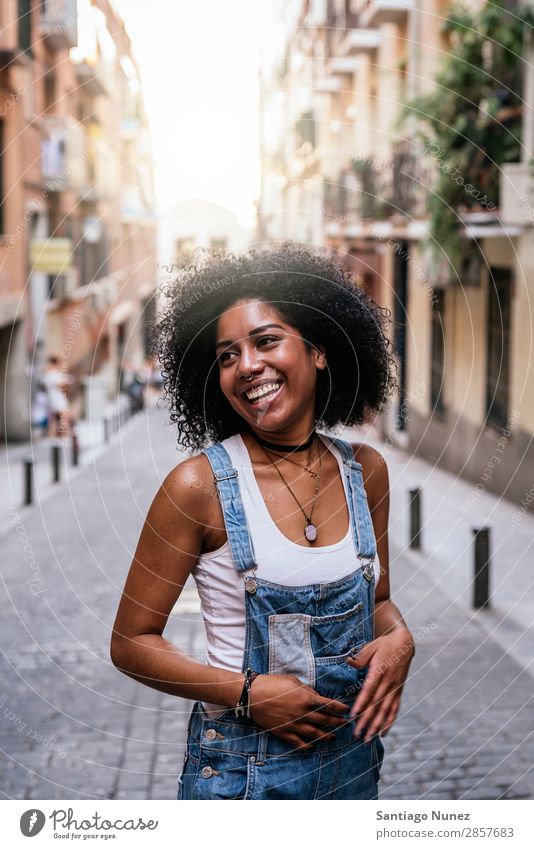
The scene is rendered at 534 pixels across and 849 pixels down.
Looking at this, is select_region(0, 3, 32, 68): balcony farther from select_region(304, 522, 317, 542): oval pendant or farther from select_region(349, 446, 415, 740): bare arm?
select_region(304, 522, 317, 542): oval pendant

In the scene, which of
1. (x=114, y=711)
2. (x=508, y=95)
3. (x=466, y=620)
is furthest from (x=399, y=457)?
(x=114, y=711)

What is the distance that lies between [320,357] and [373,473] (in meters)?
0.29

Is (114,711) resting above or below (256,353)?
below

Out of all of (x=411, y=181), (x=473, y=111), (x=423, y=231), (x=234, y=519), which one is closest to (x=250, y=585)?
(x=234, y=519)

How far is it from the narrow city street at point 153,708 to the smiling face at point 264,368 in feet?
3.16

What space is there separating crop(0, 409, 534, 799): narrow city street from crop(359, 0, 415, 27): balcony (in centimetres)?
1016

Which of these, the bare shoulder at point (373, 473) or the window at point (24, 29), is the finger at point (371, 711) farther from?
the window at point (24, 29)

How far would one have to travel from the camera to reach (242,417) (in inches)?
94.8

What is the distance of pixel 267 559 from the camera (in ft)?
7.11

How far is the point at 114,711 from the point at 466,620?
2.63 metres

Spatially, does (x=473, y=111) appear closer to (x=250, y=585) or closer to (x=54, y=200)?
(x=250, y=585)

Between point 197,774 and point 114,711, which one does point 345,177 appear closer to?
point 114,711

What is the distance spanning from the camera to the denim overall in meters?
2.19
